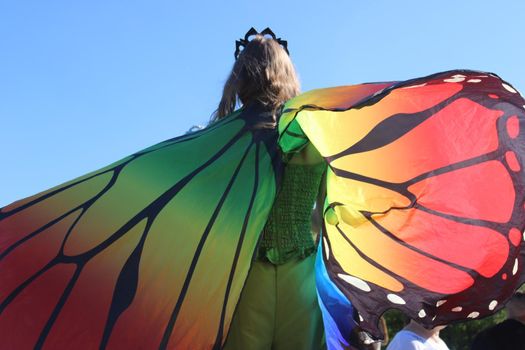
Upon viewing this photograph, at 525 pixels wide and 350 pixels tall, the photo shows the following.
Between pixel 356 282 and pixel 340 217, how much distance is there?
0.20 metres

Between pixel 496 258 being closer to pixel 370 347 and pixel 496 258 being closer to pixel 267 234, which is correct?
pixel 370 347

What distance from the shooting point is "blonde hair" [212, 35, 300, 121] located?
7.37ft

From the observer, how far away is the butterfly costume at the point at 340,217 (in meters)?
1.89

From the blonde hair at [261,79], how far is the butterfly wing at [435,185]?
0.79 feet

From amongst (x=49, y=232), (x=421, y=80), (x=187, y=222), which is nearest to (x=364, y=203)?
(x=421, y=80)

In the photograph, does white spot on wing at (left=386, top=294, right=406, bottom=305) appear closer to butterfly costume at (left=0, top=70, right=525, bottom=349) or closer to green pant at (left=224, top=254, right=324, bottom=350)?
butterfly costume at (left=0, top=70, right=525, bottom=349)

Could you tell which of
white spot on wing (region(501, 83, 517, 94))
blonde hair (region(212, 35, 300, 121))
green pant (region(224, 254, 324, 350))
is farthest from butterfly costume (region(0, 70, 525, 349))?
blonde hair (region(212, 35, 300, 121))

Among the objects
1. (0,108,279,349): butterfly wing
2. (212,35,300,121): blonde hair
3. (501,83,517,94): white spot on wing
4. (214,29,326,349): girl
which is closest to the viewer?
(0,108,279,349): butterfly wing

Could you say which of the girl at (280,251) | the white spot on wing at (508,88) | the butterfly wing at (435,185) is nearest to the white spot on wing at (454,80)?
the butterfly wing at (435,185)

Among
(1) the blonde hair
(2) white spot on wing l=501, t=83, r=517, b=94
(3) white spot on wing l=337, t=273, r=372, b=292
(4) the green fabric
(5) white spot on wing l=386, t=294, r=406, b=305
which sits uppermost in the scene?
(1) the blonde hair

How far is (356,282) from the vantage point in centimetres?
207

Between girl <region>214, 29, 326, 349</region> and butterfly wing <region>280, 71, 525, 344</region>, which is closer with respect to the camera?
butterfly wing <region>280, 71, 525, 344</region>

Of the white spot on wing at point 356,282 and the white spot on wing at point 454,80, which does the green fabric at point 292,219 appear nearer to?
the white spot on wing at point 356,282

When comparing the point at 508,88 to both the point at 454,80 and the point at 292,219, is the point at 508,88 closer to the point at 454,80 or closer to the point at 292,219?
the point at 454,80
